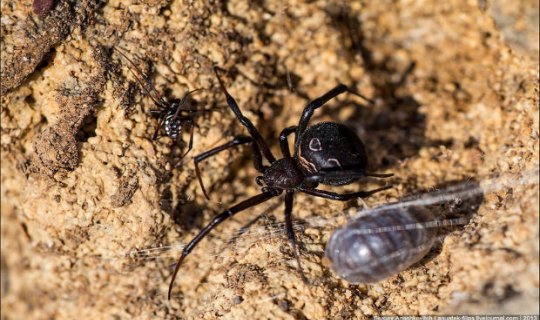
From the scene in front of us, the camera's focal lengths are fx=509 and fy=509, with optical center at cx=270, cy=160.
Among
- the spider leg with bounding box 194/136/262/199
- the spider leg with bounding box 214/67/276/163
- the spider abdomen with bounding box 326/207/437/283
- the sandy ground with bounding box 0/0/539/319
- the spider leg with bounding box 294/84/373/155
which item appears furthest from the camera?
the spider leg with bounding box 294/84/373/155

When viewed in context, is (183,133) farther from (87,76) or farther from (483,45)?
(483,45)

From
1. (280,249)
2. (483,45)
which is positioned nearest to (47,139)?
(280,249)

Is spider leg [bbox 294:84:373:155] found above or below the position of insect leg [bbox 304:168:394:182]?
above

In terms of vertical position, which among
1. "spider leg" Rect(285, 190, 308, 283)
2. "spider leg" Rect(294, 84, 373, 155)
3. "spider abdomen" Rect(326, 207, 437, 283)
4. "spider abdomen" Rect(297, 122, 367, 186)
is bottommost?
"spider abdomen" Rect(326, 207, 437, 283)

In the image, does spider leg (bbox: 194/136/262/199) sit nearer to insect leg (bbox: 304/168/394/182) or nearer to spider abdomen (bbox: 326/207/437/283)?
insect leg (bbox: 304/168/394/182)

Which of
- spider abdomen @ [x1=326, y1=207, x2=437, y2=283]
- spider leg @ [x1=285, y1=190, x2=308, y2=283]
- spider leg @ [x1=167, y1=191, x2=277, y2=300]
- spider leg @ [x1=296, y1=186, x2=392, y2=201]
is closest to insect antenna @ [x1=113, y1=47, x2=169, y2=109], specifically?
spider leg @ [x1=167, y1=191, x2=277, y2=300]

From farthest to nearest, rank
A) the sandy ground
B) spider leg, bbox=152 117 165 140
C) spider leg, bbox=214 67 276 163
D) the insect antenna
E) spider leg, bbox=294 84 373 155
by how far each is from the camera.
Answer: spider leg, bbox=294 84 373 155 < spider leg, bbox=214 67 276 163 < spider leg, bbox=152 117 165 140 < the insect antenna < the sandy ground

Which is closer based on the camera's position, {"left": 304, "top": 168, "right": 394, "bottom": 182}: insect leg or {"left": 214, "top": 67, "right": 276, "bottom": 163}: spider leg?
{"left": 304, "top": 168, "right": 394, "bottom": 182}: insect leg

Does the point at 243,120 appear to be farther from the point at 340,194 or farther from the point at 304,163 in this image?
the point at 340,194
